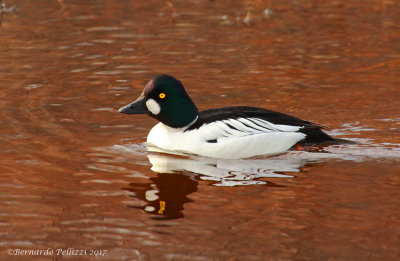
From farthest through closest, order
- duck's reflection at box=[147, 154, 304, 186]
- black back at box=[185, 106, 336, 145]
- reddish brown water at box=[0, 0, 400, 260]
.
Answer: black back at box=[185, 106, 336, 145], duck's reflection at box=[147, 154, 304, 186], reddish brown water at box=[0, 0, 400, 260]

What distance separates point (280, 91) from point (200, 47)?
9.49 feet

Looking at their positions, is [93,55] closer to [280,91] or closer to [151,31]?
[151,31]

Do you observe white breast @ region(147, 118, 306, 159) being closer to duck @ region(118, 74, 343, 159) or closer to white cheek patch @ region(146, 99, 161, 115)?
duck @ region(118, 74, 343, 159)

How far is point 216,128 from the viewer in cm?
889

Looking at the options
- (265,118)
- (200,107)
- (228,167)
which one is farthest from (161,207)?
(200,107)

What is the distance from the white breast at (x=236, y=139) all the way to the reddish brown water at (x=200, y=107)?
181mm

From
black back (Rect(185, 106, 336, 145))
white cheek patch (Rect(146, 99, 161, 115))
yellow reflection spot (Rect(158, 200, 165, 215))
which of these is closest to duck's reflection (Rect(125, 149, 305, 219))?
yellow reflection spot (Rect(158, 200, 165, 215))

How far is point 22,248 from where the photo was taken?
20.3 ft

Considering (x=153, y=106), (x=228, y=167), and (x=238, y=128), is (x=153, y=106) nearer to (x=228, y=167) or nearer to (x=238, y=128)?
(x=238, y=128)

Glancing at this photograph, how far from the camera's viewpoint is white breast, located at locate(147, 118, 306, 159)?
29.0 feet

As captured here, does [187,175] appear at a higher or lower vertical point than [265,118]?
lower

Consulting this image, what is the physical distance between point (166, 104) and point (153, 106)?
155 millimetres

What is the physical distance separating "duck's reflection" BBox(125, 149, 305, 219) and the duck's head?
46 cm

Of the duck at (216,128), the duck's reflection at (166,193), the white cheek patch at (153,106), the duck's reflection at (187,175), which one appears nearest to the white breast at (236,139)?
the duck at (216,128)
